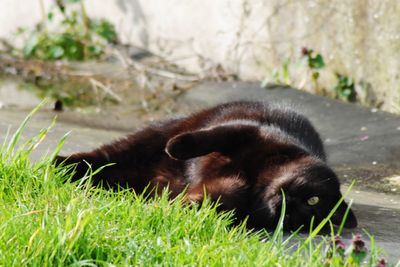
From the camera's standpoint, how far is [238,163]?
12.6 ft

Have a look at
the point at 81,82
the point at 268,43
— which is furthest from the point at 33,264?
the point at 81,82

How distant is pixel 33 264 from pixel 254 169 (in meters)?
1.40

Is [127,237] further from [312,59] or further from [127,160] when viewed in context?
[312,59]

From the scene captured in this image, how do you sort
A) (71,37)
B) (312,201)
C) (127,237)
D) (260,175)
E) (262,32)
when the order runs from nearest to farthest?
(127,237)
(312,201)
(260,175)
(262,32)
(71,37)

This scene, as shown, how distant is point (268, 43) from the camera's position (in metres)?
7.38

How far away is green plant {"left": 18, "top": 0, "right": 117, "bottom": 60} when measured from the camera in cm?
873

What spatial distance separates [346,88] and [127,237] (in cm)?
405

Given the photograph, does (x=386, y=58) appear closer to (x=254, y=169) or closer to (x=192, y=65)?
(x=192, y=65)

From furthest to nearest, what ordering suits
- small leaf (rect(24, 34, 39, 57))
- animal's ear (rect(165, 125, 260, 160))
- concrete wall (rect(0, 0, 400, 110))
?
1. small leaf (rect(24, 34, 39, 57))
2. concrete wall (rect(0, 0, 400, 110))
3. animal's ear (rect(165, 125, 260, 160))

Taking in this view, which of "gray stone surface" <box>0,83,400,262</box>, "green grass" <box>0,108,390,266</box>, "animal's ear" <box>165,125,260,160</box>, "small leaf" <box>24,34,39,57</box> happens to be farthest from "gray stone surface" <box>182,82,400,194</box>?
"small leaf" <box>24,34,39,57</box>

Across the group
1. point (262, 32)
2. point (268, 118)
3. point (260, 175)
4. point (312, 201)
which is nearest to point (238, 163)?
point (260, 175)

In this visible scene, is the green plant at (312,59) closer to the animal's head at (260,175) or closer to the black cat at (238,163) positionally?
the black cat at (238,163)

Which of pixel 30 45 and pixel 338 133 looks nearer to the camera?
pixel 338 133

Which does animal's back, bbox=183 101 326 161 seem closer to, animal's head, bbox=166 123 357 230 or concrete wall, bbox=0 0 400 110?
animal's head, bbox=166 123 357 230
